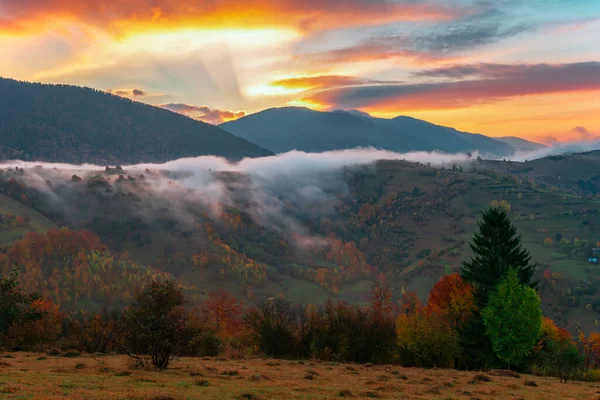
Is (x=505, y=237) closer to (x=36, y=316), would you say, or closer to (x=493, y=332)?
(x=493, y=332)

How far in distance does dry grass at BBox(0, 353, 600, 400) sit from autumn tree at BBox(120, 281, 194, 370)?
205 cm

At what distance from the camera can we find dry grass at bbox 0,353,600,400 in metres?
33.2

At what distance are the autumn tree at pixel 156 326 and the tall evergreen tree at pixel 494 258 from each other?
156 feet

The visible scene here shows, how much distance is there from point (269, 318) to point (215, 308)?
89772mm

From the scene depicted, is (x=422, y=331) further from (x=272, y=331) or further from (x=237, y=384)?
(x=237, y=384)

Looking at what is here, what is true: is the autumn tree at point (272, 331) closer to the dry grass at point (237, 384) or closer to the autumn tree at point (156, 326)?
the dry grass at point (237, 384)

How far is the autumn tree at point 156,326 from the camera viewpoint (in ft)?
145

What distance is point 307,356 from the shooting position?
236 ft

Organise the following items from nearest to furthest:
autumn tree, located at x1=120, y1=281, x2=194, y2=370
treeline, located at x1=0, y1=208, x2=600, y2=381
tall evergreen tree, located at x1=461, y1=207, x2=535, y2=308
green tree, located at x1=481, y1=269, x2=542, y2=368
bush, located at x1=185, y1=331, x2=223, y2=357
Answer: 1. autumn tree, located at x1=120, y1=281, x2=194, y2=370
2. treeline, located at x1=0, y1=208, x2=600, y2=381
3. green tree, located at x1=481, y1=269, x2=542, y2=368
4. bush, located at x1=185, y1=331, x2=223, y2=357
5. tall evergreen tree, located at x1=461, y1=207, x2=535, y2=308

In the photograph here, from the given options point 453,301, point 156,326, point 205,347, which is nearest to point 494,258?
point 453,301

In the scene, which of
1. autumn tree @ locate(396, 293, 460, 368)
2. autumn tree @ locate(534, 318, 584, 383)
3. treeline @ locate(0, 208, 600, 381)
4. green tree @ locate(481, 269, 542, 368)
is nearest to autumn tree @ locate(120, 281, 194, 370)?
treeline @ locate(0, 208, 600, 381)

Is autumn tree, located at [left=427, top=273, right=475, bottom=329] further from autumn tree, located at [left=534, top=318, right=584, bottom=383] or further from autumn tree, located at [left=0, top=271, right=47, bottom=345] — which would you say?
autumn tree, located at [left=0, top=271, right=47, bottom=345]

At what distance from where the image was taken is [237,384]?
3972cm

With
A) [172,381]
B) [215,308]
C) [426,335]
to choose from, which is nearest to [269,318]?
[426,335]
